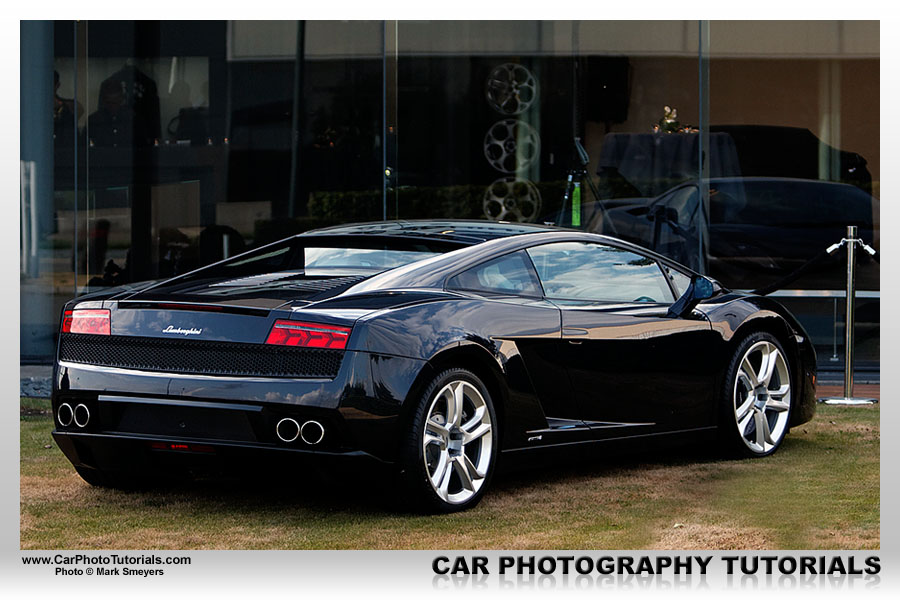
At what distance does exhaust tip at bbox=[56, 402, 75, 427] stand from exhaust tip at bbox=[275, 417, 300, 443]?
0.98 metres

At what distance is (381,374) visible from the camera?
532cm

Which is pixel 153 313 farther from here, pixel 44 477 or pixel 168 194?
pixel 168 194

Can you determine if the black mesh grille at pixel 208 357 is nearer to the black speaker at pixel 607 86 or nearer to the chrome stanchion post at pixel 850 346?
the chrome stanchion post at pixel 850 346

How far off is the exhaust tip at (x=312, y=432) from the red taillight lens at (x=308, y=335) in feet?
0.99

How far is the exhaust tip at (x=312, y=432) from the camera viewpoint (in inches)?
207

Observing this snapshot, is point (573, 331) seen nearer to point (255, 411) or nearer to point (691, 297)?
point (691, 297)

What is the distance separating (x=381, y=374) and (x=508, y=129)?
276 inches

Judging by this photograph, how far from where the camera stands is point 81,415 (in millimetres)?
5652

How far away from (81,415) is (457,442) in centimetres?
155

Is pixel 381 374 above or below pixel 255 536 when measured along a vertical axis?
above

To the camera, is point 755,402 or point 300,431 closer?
point 300,431

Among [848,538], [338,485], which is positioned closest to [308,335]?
[338,485]

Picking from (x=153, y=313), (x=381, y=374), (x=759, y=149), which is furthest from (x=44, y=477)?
(x=759, y=149)

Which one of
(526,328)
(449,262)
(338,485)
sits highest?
(449,262)
